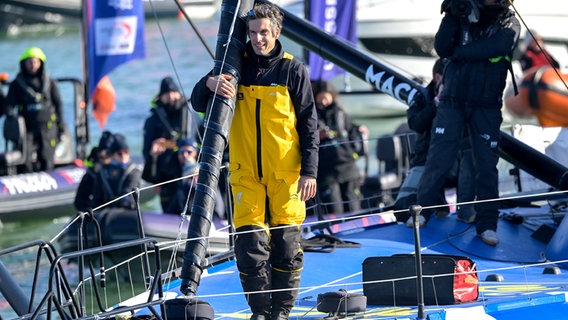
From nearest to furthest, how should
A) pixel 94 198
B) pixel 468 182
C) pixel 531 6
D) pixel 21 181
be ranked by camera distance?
pixel 468 182 < pixel 94 198 < pixel 21 181 < pixel 531 6

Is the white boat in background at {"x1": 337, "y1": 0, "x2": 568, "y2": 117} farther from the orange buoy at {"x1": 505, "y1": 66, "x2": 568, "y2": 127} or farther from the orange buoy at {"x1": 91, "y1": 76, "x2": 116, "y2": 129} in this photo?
the orange buoy at {"x1": 91, "y1": 76, "x2": 116, "y2": 129}

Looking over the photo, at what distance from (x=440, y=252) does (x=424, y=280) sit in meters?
1.41

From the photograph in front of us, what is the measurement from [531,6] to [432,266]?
16.1m

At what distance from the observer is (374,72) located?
375 inches

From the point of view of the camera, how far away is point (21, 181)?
1614cm

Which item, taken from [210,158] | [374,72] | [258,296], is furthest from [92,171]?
[258,296]

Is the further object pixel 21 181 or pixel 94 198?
pixel 21 181

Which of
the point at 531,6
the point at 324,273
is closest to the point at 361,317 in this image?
the point at 324,273

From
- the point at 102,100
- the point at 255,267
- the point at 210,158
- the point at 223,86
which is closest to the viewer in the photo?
the point at 223,86

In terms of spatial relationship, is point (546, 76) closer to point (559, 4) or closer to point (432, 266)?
point (559, 4)

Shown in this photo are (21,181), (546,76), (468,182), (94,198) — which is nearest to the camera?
(468,182)

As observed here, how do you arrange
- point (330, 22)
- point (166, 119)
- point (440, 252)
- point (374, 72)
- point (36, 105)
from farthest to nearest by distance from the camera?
1. point (36, 105)
2. point (330, 22)
3. point (166, 119)
4. point (374, 72)
5. point (440, 252)

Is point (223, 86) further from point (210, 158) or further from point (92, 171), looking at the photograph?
point (92, 171)

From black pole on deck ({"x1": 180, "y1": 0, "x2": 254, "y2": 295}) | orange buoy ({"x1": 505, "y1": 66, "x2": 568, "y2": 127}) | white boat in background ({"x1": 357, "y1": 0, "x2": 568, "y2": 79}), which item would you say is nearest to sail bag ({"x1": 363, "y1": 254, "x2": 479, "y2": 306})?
black pole on deck ({"x1": 180, "y1": 0, "x2": 254, "y2": 295})
